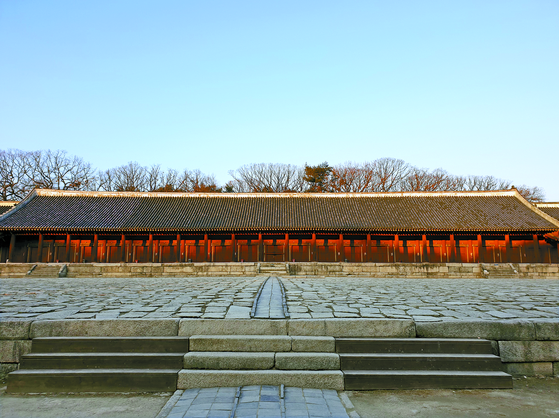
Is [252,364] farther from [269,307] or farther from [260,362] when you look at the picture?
[269,307]

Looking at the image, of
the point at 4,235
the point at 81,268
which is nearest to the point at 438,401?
the point at 81,268

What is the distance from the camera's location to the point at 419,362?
4031 mm

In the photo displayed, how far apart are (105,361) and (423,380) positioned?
3.38 m

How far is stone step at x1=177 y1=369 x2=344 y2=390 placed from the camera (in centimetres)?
377

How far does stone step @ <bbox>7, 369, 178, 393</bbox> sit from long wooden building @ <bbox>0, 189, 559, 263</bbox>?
823 inches

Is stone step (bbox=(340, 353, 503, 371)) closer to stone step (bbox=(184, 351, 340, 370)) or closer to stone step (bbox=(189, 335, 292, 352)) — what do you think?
stone step (bbox=(184, 351, 340, 370))

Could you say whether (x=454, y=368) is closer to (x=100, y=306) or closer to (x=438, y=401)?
(x=438, y=401)

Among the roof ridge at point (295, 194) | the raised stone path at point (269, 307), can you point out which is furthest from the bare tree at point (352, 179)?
the raised stone path at point (269, 307)

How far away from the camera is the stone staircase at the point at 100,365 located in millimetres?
3781

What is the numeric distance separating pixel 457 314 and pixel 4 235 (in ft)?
94.1

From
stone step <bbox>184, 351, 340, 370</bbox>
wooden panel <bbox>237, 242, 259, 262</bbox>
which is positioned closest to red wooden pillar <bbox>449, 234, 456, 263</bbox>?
wooden panel <bbox>237, 242, 259, 262</bbox>

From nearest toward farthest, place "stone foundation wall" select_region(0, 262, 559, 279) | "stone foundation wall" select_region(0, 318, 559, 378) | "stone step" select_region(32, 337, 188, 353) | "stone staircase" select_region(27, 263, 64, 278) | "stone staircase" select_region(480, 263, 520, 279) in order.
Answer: "stone step" select_region(32, 337, 188, 353) < "stone foundation wall" select_region(0, 318, 559, 378) < "stone foundation wall" select_region(0, 262, 559, 279) < "stone staircase" select_region(27, 263, 64, 278) < "stone staircase" select_region(480, 263, 520, 279)

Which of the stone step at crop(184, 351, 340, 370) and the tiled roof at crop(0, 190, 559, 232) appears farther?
the tiled roof at crop(0, 190, 559, 232)

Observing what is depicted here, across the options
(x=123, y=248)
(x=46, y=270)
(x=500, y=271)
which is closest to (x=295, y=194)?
(x=123, y=248)
